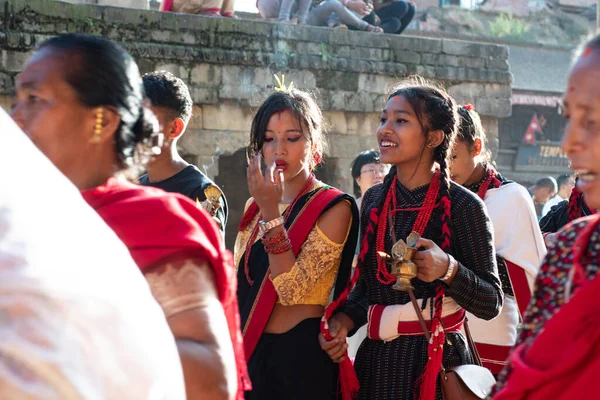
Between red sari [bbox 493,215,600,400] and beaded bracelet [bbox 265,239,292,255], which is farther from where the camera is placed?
beaded bracelet [bbox 265,239,292,255]

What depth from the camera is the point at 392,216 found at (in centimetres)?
362

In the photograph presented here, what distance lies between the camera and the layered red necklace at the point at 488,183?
14.6 feet

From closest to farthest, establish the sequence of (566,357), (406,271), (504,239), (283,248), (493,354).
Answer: (566,357) < (406,271) < (283,248) < (493,354) < (504,239)

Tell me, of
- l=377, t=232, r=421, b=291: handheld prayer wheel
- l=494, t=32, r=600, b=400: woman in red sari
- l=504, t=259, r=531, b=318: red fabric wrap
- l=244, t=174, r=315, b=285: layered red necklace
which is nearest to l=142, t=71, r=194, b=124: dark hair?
l=244, t=174, r=315, b=285: layered red necklace

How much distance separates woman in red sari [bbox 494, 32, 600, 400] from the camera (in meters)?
1.56

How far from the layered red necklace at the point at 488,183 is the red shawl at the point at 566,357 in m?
2.85

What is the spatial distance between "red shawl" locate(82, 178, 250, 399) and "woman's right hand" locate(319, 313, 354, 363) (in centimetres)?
142

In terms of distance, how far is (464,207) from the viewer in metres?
3.49

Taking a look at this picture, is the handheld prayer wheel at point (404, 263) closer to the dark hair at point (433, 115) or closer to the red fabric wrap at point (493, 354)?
the dark hair at point (433, 115)

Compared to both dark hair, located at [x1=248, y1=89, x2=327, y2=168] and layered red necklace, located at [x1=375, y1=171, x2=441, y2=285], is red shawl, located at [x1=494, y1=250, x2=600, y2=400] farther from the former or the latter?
dark hair, located at [x1=248, y1=89, x2=327, y2=168]

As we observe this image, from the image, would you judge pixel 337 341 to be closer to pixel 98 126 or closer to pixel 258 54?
pixel 98 126

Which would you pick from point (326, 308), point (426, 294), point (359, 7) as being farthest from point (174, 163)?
point (359, 7)

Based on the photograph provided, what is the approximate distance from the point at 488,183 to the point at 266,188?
136 centimetres

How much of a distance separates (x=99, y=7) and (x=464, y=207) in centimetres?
712
